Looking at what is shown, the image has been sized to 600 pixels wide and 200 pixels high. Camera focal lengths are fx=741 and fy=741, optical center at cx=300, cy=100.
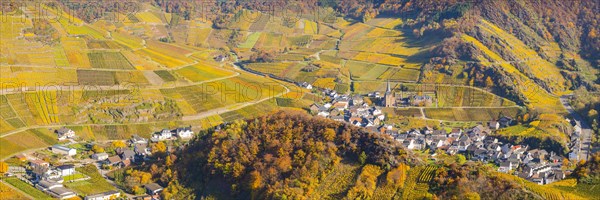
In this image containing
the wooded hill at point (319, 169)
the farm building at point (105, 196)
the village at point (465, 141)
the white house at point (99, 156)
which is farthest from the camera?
the white house at point (99, 156)

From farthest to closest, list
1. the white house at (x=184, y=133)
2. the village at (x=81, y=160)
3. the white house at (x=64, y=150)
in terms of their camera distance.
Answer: the white house at (x=184, y=133), the white house at (x=64, y=150), the village at (x=81, y=160)

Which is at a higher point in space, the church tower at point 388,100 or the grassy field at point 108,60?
the grassy field at point 108,60

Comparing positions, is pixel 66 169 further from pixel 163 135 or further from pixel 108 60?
pixel 108 60

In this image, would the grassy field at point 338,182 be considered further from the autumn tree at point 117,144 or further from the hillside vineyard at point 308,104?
the autumn tree at point 117,144

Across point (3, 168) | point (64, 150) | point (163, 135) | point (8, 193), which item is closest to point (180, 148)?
point (64, 150)

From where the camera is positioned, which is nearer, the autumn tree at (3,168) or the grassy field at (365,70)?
the autumn tree at (3,168)

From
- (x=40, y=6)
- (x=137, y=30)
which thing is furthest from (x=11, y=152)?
(x=137, y=30)

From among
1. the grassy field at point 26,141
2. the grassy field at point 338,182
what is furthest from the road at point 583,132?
the grassy field at point 26,141
